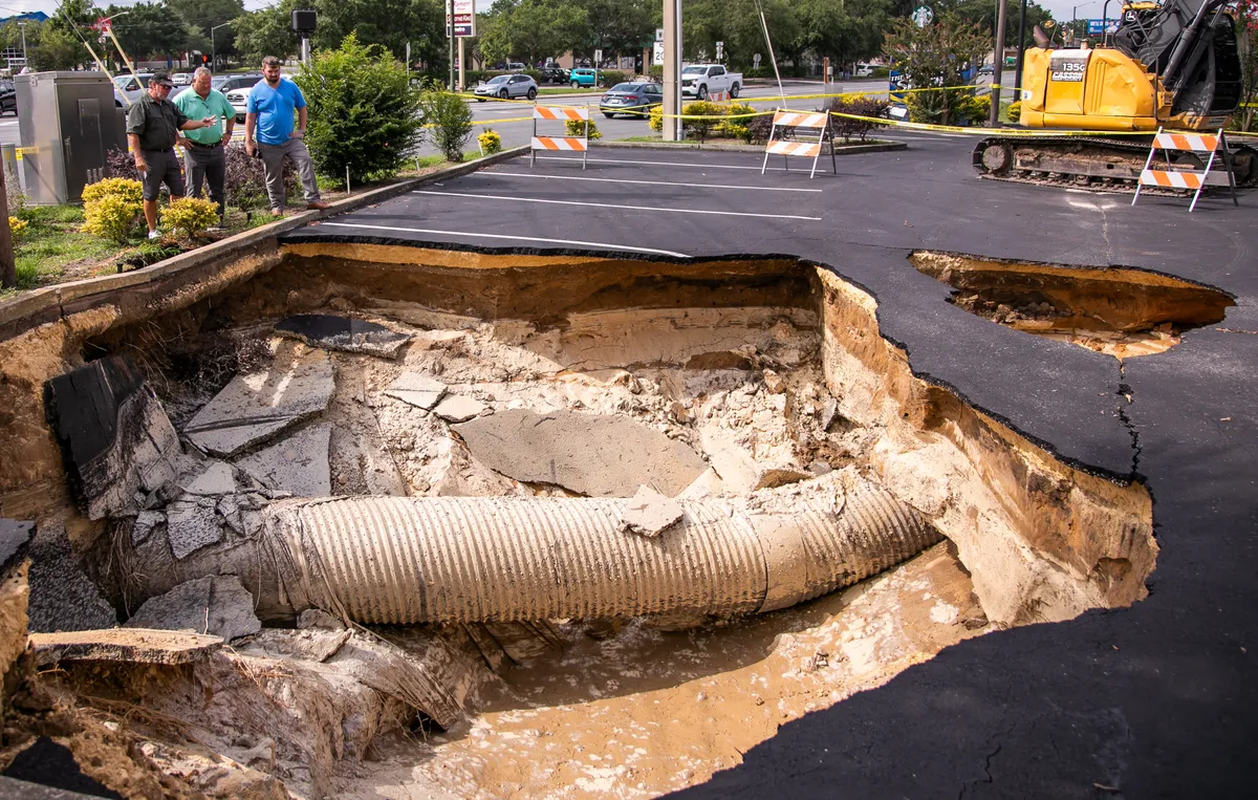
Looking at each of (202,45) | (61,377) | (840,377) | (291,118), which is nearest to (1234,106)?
(840,377)

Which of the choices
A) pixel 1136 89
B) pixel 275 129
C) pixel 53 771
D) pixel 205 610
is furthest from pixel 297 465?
pixel 1136 89

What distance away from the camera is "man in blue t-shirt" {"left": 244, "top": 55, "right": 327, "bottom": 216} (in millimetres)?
9922

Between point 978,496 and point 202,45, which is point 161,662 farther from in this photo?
point 202,45

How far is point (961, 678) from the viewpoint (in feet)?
11.2

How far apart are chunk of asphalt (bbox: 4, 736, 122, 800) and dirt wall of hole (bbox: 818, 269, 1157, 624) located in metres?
3.90

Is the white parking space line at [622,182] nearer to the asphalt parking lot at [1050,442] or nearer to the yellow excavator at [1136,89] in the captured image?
the asphalt parking lot at [1050,442]

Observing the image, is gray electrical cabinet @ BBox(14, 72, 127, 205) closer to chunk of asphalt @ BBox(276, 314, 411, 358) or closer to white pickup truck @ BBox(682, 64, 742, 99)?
chunk of asphalt @ BBox(276, 314, 411, 358)

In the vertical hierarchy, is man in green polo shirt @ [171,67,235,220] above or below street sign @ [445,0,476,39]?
below

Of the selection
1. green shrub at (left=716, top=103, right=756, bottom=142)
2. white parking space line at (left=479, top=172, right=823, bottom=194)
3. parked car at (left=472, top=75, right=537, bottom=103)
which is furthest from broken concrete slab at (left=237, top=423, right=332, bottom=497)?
parked car at (left=472, top=75, right=537, bottom=103)

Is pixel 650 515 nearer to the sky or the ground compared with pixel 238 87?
nearer to the ground

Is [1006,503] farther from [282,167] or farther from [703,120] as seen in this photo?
[703,120]

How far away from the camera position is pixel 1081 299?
27.1ft

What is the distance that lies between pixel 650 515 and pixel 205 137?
20.2 feet

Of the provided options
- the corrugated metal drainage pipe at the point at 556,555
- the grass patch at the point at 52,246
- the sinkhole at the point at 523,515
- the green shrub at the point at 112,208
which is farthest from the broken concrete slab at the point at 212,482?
the green shrub at the point at 112,208
